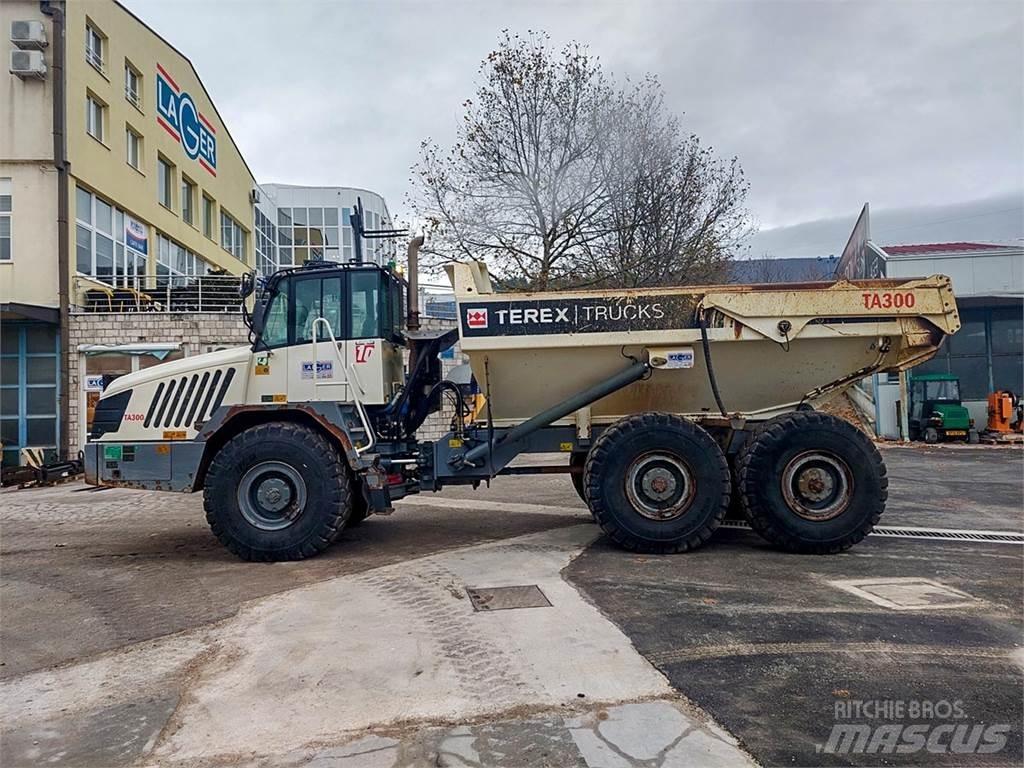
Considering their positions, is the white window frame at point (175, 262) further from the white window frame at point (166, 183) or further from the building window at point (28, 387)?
the building window at point (28, 387)

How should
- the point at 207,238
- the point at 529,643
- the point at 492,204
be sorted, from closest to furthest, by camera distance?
the point at 529,643
the point at 492,204
the point at 207,238

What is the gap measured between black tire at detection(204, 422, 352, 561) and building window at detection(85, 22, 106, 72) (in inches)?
674

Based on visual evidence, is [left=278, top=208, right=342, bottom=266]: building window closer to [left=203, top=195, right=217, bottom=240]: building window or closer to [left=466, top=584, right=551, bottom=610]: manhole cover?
[left=203, top=195, right=217, bottom=240]: building window

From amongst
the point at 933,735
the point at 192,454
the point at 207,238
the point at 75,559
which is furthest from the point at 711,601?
the point at 207,238

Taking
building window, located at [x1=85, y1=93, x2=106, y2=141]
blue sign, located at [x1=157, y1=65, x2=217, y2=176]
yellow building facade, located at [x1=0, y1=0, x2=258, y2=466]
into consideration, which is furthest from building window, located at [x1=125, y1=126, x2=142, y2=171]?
blue sign, located at [x1=157, y1=65, x2=217, y2=176]

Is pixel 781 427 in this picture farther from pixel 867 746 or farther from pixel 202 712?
pixel 202 712

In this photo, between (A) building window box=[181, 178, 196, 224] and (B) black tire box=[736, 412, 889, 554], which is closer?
(B) black tire box=[736, 412, 889, 554]

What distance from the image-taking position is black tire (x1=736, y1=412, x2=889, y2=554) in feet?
23.0

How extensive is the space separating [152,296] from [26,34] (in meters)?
6.75

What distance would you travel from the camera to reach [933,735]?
11.3 feet

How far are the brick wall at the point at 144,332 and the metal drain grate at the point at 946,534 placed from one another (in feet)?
47.6

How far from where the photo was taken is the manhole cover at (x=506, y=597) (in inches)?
216

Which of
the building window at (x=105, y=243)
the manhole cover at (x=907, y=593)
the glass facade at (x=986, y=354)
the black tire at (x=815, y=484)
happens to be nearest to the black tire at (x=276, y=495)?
the black tire at (x=815, y=484)

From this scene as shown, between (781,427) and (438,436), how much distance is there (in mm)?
3672
